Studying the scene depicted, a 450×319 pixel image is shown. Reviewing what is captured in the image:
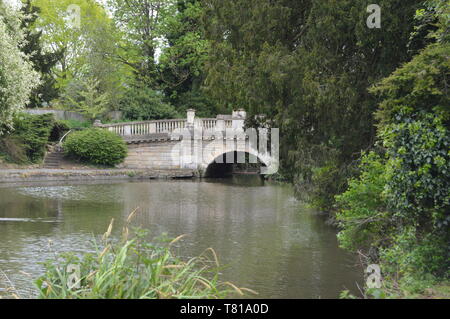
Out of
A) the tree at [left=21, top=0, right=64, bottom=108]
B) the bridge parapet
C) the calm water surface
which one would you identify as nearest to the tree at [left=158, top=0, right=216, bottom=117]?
the bridge parapet

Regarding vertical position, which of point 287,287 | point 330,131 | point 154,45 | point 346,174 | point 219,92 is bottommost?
point 287,287

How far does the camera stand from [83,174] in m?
27.7

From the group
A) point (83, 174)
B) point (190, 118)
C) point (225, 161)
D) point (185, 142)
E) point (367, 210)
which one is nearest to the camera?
point (367, 210)

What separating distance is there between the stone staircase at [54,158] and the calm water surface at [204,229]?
4.22 m

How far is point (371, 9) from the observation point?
10250 millimetres

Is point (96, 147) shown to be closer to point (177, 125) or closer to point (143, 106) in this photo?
point (177, 125)

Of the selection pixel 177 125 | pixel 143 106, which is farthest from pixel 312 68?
pixel 143 106

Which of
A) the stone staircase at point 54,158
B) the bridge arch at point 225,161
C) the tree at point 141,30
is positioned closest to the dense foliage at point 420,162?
the bridge arch at point 225,161

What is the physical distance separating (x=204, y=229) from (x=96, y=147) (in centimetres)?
1652

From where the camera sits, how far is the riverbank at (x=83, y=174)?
25.8 m
